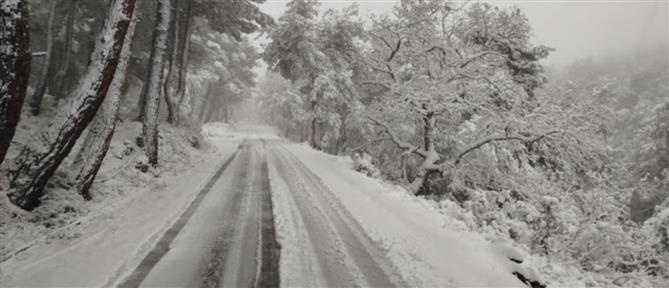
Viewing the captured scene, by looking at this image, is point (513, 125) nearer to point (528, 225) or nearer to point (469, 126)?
point (469, 126)

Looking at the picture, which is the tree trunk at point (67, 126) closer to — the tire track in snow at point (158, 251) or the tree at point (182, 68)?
the tire track in snow at point (158, 251)

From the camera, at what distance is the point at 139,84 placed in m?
26.7

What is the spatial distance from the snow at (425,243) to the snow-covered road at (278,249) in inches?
0.9

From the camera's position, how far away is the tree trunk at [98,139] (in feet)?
29.0

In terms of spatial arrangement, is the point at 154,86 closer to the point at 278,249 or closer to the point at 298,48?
the point at 278,249

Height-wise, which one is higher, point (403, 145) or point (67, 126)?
point (403, 145)

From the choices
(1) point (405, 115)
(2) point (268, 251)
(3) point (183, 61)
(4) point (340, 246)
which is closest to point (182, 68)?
(3) point (183, 61)

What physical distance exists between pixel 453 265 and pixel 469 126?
12785 millimetres

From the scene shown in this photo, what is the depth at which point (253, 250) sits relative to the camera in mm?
6609

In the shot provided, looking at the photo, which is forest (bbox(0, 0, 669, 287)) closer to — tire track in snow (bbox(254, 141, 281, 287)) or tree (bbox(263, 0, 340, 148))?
tree (bbox(263, 0, 340, 148))

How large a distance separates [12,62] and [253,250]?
482 centimetres

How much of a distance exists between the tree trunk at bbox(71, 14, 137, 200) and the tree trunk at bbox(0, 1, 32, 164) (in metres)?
2.78

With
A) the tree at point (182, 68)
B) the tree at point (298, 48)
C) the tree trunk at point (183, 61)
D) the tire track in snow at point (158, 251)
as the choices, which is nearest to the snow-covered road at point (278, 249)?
the tire track in snow at point (158, 251)

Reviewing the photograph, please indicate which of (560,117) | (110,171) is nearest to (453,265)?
(110,171)
